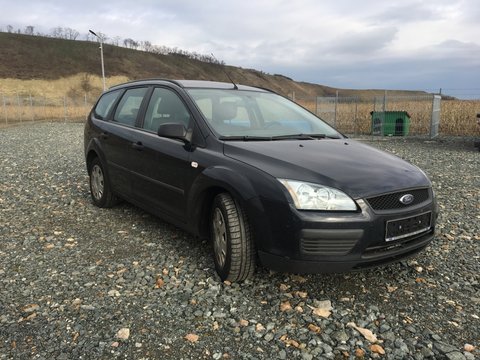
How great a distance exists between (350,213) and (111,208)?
3.83m

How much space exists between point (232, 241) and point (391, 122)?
1590 centimetres

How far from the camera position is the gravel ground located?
273 centimetres

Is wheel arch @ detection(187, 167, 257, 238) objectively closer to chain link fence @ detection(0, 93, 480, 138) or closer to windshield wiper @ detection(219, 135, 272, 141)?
windshield wiper @ detection(219, 135, 272, 141)

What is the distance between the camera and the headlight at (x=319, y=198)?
9.81 ft

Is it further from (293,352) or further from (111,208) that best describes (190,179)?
(111,208)

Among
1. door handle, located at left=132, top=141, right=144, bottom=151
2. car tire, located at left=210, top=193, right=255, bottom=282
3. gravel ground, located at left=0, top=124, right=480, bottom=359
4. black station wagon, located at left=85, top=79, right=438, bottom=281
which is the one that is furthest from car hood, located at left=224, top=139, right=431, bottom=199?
door handle, located at left=132, top=141, right=144, bottom=151

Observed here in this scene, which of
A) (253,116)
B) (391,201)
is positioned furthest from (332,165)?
(253,116)

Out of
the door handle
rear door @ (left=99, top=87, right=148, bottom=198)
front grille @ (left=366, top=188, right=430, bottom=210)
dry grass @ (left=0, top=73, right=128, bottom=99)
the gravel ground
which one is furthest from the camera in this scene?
dry grass @ (left=0, top=73, right=128, bottom=99)

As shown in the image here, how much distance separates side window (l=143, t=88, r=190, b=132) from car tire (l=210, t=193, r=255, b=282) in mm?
1001

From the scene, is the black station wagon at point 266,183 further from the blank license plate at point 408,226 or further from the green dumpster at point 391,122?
the green dumpster at point 391,122

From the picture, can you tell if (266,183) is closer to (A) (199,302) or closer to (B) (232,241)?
(B) (232,241)

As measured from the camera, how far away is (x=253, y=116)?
4355mm

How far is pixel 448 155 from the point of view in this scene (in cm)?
1188

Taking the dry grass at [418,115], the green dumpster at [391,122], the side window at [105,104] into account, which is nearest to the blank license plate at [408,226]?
the side window at [105,104]
